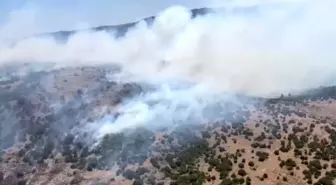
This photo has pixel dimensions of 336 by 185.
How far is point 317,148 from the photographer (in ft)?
249

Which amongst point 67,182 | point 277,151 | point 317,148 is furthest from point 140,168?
point 317,148

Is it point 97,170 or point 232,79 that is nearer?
Answer: point 97,170

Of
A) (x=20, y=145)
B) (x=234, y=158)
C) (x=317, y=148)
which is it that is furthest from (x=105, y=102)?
(x=317, y=148)

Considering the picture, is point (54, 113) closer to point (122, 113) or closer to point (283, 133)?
point (122, 113)

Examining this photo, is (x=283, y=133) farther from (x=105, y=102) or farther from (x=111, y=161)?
(x=105, y=102)

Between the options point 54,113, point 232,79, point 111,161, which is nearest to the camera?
point 111,161

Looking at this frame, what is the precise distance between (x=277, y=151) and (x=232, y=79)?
5077 cm

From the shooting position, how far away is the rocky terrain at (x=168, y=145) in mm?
72562

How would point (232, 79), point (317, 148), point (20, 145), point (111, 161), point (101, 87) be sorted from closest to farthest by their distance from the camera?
1. point (317, 148)
2. point (111, 161)
3. point (20, 145)
4. point (101, 87)
5. point (232, 79)

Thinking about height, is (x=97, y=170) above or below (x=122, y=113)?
below

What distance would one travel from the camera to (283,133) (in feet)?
270

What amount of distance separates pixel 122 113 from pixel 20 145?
2000 centimetres

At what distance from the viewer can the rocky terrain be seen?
72.6 meters

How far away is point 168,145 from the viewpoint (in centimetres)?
8275
